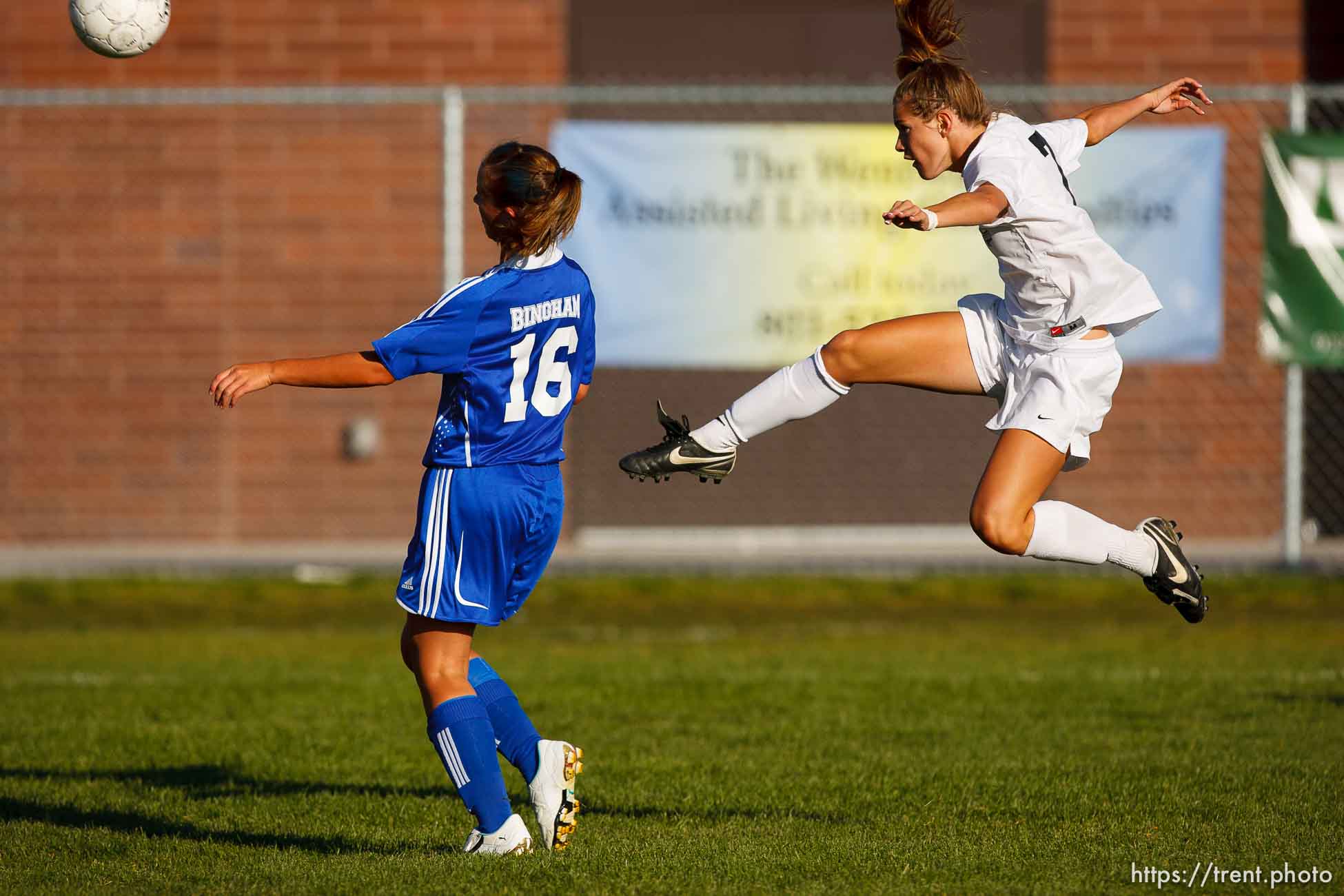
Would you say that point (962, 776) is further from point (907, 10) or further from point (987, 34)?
point (987, 34)

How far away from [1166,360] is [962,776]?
5453 mm

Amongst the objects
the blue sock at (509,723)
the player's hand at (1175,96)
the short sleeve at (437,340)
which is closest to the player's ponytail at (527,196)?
the short sleeve at (437,340)

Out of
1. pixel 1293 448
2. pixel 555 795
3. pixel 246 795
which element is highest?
pixel 1293 448

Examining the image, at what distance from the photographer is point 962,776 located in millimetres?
5664

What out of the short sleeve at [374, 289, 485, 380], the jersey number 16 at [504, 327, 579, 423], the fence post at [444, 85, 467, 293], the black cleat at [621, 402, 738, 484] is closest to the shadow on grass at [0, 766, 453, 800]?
the black cleat at [621, 402, 738, 484]

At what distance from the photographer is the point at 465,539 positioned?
4.47 meters

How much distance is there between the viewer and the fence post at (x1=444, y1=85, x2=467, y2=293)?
33.2ft

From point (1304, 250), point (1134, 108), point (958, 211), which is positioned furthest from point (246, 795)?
point (1304, 250)

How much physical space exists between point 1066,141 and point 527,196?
1744 mm

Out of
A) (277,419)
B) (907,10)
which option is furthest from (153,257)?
(907,10)

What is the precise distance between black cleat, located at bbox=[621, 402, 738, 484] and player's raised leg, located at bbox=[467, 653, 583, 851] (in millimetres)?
806

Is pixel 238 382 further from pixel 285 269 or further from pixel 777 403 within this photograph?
pixel 285 269

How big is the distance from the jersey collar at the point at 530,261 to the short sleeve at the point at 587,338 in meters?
0.16

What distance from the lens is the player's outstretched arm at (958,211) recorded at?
4105mm
